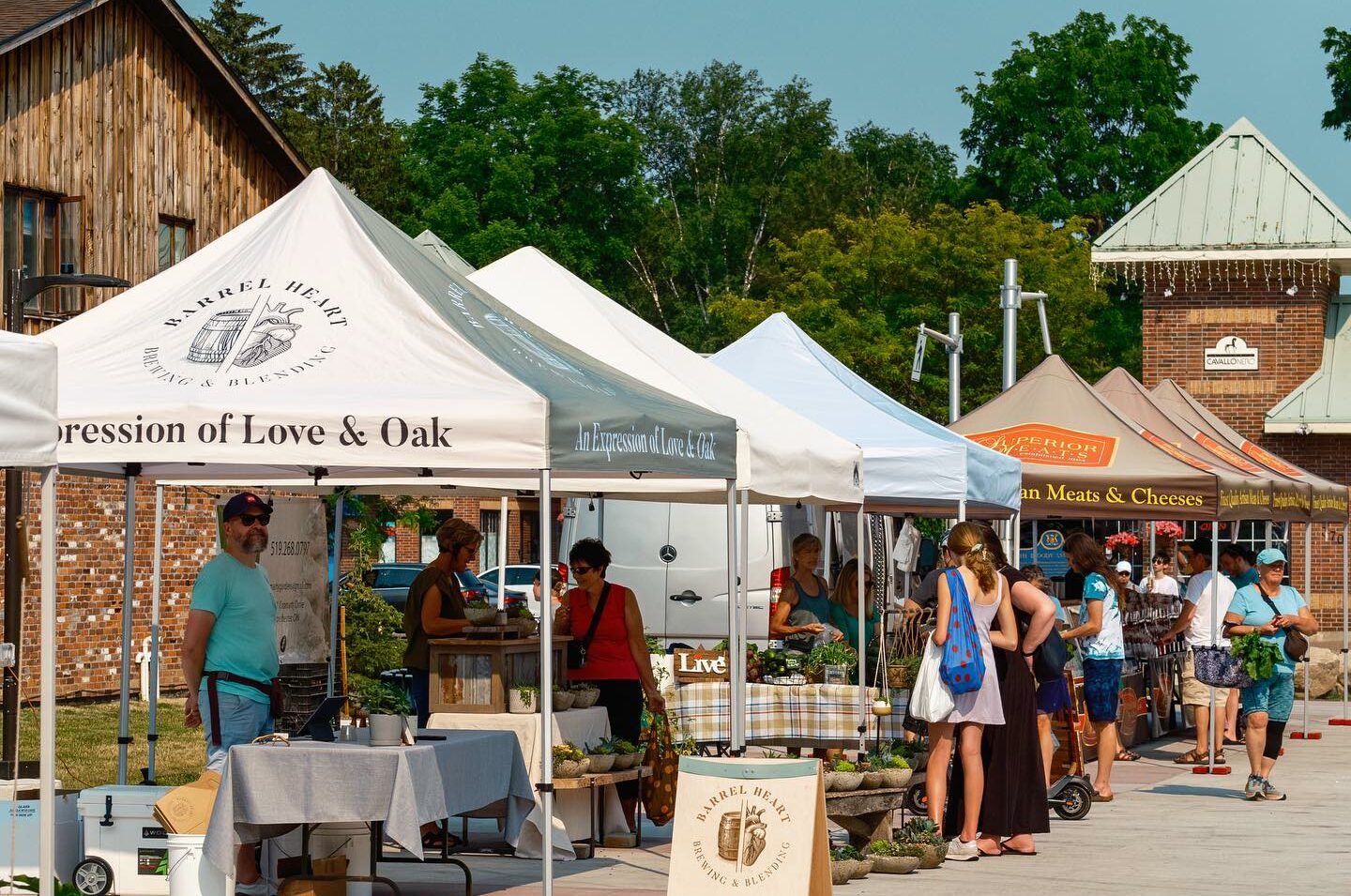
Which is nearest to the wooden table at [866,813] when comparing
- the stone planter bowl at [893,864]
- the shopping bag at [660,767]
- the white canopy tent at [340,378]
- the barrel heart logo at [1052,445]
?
the stone planter bowl at [893,864]

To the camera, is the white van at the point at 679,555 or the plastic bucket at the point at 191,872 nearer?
the plastic bucket at the point at 191,872

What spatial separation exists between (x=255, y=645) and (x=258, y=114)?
16.7m

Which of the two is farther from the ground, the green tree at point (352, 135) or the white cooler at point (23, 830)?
the green tree at point (352, 135)

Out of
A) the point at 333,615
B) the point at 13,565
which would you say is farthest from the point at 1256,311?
the point at 13,565

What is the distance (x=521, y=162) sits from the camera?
54.9m

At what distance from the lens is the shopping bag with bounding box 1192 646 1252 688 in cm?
1535

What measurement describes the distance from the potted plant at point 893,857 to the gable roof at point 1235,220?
907 inches

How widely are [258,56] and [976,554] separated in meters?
52.9

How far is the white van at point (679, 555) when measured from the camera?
21703 mm

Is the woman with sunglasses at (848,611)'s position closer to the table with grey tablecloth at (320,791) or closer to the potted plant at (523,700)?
the potted plant at (523,700)

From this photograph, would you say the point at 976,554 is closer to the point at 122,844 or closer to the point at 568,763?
the point at 568,763

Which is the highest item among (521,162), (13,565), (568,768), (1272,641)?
(521,162)

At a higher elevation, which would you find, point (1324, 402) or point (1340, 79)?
point (1340, 79)

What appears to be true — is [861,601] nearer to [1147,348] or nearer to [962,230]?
[1147,348]
